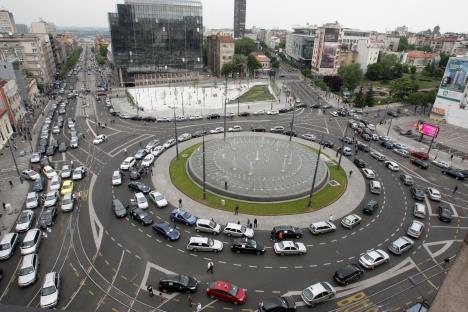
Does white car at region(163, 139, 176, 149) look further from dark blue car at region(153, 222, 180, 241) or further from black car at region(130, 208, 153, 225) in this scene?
dark blue car at region(153, 222, 180, 241)

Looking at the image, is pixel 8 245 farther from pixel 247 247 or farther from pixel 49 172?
pixel 247 247

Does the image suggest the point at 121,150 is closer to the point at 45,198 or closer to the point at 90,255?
the point at 45,198

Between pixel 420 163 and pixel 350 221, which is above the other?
pixel 350 221

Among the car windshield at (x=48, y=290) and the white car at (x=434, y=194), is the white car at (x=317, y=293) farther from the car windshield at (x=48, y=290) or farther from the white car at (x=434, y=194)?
the white car at (x=434, y=194)

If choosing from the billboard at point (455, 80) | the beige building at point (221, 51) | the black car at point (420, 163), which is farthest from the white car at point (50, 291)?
the beige building at point (221, 51)

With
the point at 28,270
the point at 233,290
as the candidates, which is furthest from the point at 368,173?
the point at 28,270
